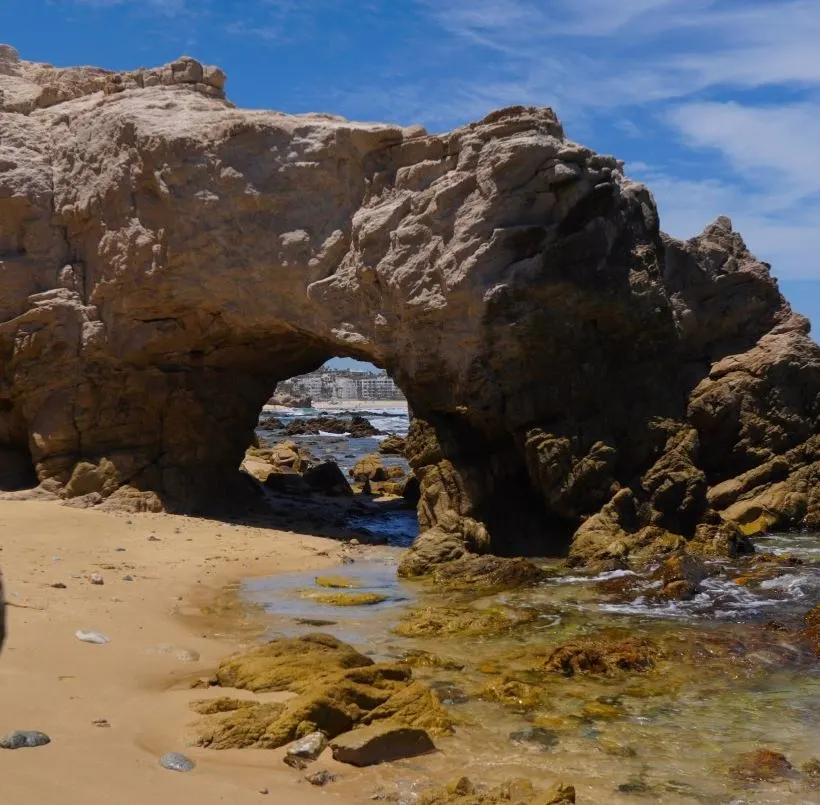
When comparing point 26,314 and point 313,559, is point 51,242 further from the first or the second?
point 313,559

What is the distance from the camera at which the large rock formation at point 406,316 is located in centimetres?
1561

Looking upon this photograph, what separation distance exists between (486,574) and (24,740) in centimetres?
866

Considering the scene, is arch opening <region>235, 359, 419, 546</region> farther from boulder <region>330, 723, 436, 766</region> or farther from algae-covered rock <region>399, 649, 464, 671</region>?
boulder <region>330, 723, 436, 766</region>

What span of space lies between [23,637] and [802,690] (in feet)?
23.1

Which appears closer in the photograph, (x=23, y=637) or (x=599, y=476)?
(x=23, y=637)

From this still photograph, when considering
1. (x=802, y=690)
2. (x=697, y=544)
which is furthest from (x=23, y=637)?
(x=697, y=544)

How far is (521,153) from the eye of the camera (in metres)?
15.2

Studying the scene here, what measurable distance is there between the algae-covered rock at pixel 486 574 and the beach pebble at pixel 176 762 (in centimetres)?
736

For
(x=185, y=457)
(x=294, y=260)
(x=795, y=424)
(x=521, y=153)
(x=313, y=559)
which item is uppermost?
(x=521, y=153)

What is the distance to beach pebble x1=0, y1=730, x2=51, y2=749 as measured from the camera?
541 cm

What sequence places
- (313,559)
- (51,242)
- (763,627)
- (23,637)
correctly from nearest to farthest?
(23,637), (763,627), (313,559), (51,242)

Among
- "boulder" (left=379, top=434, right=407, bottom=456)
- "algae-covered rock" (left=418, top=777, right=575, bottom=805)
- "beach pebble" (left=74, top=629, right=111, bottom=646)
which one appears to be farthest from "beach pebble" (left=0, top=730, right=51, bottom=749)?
"boulder" (left=379, top=434, right=407, bottom=456)

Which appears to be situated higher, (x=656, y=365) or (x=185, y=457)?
(x=656, y=365)

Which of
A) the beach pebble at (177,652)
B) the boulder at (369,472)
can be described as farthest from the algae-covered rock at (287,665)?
the boulder at (369,472)
